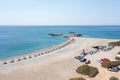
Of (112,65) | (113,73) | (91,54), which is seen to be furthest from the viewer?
(91,54)

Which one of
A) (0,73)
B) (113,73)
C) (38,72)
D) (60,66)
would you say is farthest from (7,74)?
(113,73)

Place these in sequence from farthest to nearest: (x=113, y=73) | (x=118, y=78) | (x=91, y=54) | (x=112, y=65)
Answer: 1. (x=91, y=54)
2. (x=112, y=65)
3. (x=113, y=73)
4. (x=118, y=78)

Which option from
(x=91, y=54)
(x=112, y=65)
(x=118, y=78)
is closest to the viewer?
(x=118, y=78)

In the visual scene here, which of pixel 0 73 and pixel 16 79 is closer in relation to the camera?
pixel 16 79

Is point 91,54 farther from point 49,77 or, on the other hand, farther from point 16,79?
point 16,79

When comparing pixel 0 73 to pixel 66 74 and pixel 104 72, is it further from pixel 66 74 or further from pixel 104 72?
pixel 104 72

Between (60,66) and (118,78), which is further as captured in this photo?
(60,66)

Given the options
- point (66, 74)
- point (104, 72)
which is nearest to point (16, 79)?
point (66, 74)
